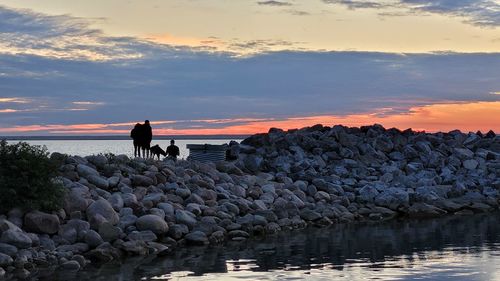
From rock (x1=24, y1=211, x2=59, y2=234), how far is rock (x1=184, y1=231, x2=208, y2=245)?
4198mm

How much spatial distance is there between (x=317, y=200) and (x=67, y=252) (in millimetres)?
14937

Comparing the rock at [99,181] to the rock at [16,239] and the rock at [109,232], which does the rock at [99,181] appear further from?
the rock at [16,239]

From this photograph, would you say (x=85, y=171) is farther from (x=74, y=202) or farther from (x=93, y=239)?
(x=93, y=239)

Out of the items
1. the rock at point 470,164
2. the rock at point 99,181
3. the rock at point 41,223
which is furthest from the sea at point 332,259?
the rock at point 470,164

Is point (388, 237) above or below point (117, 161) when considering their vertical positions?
below

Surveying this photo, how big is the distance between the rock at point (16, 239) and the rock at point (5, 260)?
95 cm

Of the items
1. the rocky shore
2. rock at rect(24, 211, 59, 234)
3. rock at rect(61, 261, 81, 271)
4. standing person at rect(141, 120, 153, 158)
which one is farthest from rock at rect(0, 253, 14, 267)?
standing person at rect(141, 120, 153, 158)

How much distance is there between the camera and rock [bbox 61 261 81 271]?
76.3 feet

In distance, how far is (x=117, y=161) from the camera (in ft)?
113

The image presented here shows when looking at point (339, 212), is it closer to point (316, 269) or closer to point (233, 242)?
point (233, 242)

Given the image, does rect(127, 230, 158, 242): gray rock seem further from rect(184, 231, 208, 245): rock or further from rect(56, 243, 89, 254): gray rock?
rect(56, 243, 89, 254): gray rock

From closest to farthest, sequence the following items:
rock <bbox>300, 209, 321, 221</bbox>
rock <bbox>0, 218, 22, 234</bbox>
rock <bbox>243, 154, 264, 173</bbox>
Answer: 1. rock <bbox>0, 218, 22, 234</bbox>
2. rock <bbox>300, 209, 321, 221</bbox>
3. rock <bbox>243, 154, 264, 173</bbox>

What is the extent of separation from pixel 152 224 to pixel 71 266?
4.48 metres

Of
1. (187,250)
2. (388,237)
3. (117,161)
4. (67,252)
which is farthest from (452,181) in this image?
(67,252)
